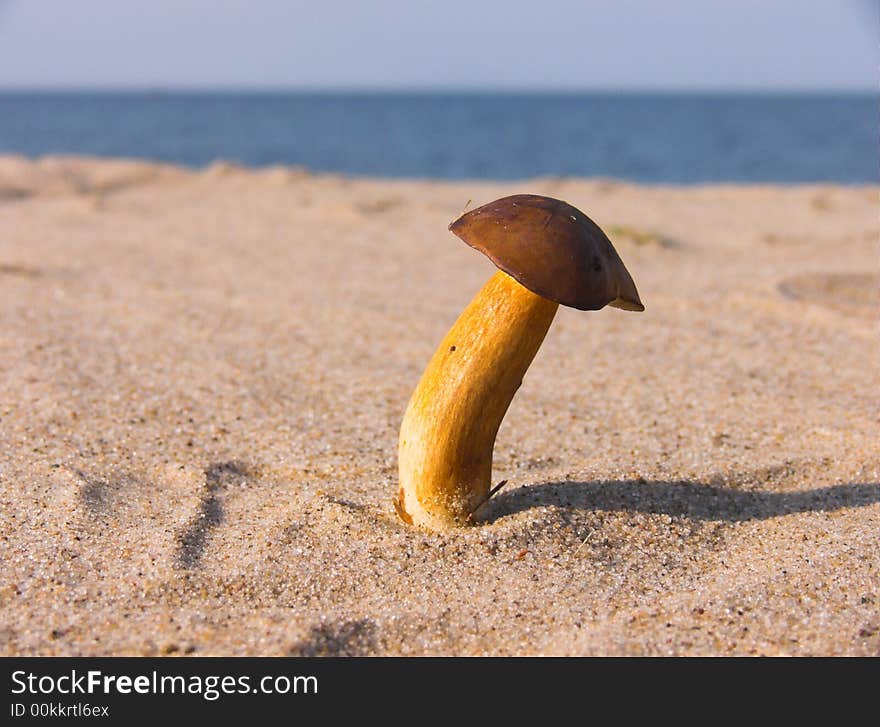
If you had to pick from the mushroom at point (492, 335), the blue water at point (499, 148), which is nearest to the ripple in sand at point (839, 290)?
the mushroom at point (492, 335)

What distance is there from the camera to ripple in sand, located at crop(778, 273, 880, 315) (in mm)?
6984

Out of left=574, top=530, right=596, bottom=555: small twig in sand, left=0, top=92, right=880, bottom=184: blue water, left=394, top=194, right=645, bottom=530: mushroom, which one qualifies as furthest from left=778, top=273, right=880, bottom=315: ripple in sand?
left=0, top=92, right=880, bottom=184: blue water

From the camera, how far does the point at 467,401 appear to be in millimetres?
2971

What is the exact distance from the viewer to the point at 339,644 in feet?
8.43

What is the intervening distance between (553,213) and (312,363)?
9.78 feet

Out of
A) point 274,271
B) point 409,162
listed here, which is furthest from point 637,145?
point 274,271

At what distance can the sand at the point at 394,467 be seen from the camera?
2699mm

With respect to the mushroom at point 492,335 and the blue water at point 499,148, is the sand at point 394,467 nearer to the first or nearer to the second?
the mushroom at point 492,335

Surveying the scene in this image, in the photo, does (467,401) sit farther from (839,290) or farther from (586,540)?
(839,290)

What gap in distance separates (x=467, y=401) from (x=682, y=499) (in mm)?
1114

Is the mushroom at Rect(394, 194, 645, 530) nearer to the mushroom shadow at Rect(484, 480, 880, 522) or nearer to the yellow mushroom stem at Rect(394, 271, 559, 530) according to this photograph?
the yellow mushroom stem at Rect(394, 271, 559, 530)

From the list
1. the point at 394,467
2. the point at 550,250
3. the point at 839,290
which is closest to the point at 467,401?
the point at 550,250

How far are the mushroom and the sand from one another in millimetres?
201
